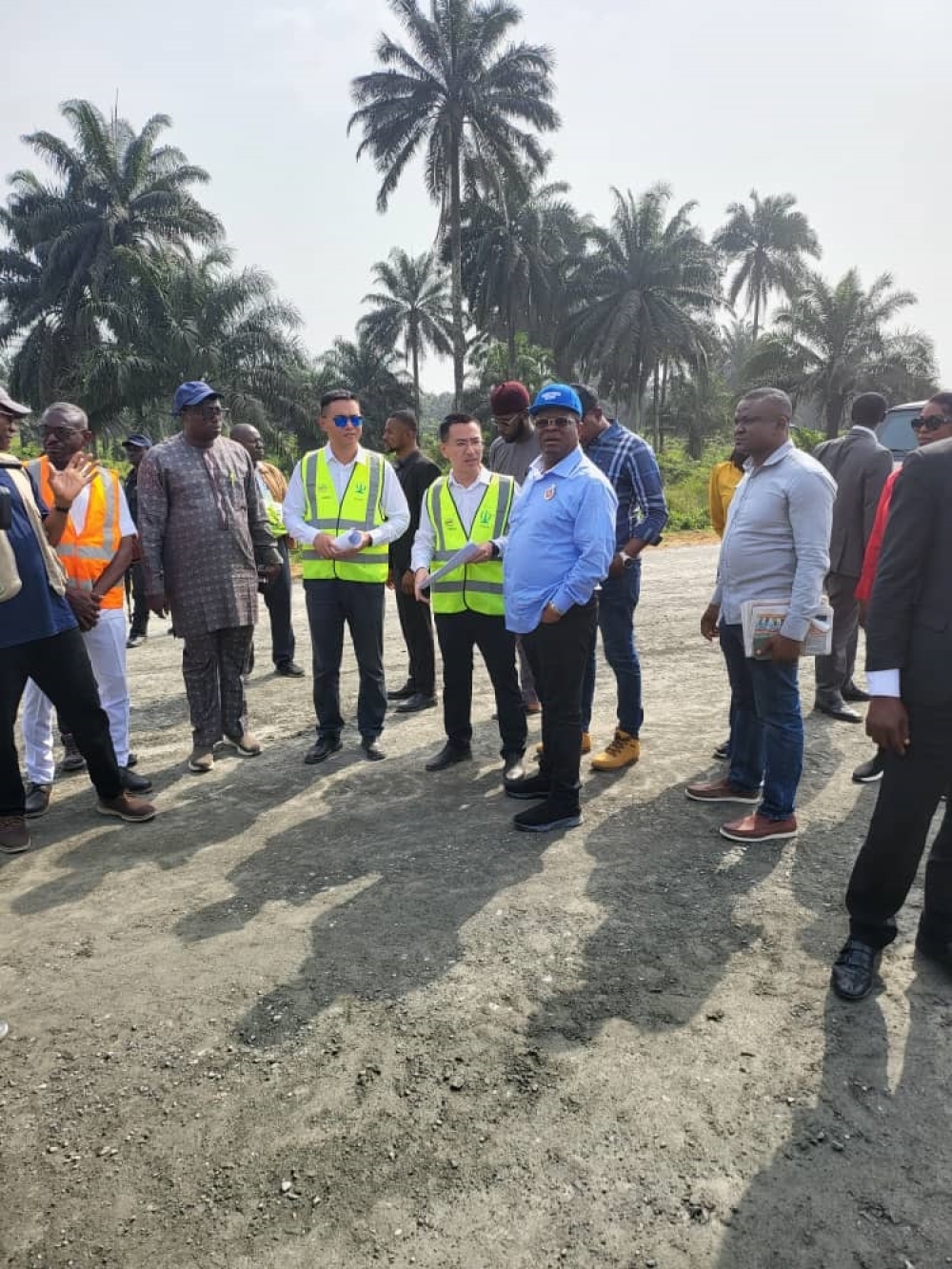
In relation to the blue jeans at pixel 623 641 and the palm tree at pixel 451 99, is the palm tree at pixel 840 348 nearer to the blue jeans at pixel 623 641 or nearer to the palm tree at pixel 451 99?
the palm tree at pixel 451 99

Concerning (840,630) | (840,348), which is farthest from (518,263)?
(840,630)

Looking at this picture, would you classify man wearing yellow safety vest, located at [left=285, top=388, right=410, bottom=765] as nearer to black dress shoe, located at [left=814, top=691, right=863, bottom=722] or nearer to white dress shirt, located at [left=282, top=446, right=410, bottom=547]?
white dress shirt, located at [left=282, top=446, right=410, bottom=547]

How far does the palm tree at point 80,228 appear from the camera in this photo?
2931 centimetres

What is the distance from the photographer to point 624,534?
4637 millimetres

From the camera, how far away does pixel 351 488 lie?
4.83m

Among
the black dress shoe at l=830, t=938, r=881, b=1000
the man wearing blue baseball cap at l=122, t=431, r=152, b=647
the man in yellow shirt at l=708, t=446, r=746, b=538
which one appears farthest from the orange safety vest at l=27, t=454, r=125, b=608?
the black dress shoe at l=830, t=938, r=881, b=1000

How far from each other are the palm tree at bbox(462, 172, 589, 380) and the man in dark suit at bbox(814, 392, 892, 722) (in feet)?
112

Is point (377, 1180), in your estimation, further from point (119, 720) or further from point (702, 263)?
point (702, 263)

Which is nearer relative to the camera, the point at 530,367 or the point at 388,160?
the point at 388,160

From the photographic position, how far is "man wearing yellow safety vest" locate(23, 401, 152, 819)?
430 cm

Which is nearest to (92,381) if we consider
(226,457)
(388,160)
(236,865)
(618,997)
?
(388,160)

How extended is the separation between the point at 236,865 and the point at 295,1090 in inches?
58.1

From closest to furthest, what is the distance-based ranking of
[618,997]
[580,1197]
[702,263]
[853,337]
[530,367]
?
[580,1197] < [618,997] < [853,337] < [530,367] < [702,263]

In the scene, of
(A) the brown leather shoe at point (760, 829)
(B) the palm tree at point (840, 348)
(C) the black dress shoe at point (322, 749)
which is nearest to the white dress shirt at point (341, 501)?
(C) the black dress shoe at point (322, 749)
